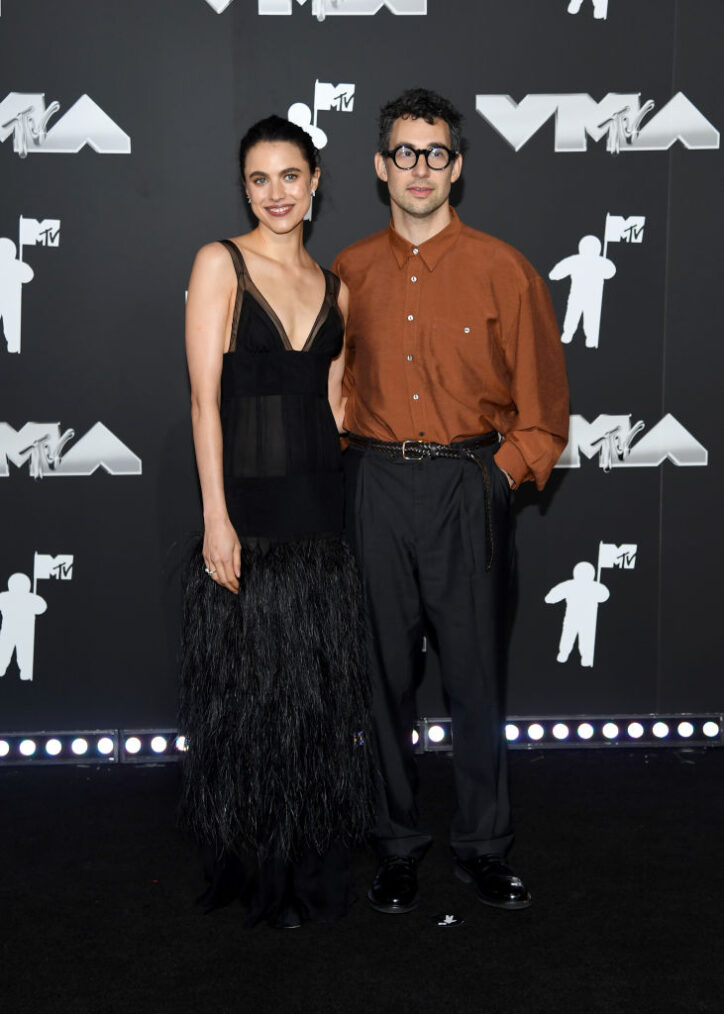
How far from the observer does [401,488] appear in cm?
282

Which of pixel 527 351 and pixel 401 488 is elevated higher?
pixel 527 351

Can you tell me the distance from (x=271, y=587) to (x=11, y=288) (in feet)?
5.53

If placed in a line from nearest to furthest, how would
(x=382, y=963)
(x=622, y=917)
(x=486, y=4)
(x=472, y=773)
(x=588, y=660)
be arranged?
(x=382, y=963) → (x=622, y=917) → (x=472, y=773) → (x=486, y=4) → (x=588, y=660)

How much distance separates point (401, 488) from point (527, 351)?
0.48m

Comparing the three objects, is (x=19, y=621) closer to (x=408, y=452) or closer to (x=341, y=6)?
(x=408, y=452)

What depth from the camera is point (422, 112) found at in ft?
9.07

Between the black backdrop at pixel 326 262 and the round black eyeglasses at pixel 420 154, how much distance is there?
3.15ft

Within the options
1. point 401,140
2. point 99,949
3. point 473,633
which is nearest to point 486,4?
point 401,140

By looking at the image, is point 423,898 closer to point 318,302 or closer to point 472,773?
point 472,773

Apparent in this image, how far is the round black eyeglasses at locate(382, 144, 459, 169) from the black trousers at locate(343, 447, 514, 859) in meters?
0.70

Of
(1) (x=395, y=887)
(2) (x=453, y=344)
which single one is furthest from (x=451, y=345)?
(1) (x=395, y=887)

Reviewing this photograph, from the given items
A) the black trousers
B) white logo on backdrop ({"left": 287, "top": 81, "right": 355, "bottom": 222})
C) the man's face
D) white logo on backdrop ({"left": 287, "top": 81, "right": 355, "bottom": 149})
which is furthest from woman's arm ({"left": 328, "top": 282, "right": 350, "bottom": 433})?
white logo on backdrop ({"left": 287, "top": 81, "right": 355, "bottom": 149})

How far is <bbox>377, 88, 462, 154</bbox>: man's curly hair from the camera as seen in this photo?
277 centimetres

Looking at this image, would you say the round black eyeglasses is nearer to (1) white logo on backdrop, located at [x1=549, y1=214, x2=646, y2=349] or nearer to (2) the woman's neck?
(2) the woman's neck
